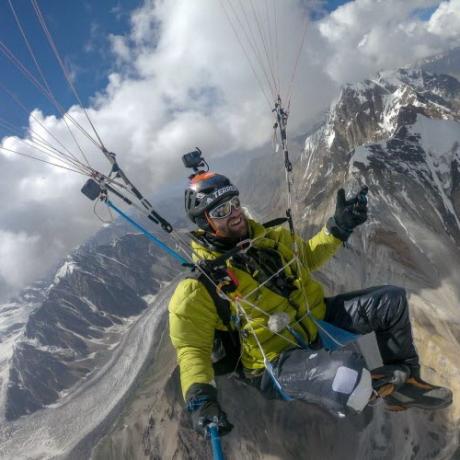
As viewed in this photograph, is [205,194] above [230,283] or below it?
above

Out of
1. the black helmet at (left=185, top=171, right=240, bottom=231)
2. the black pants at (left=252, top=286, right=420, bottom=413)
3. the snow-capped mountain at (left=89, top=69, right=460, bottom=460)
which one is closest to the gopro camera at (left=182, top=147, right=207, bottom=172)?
the black helmet at (left=185, top=171, right=240, bottom=231)

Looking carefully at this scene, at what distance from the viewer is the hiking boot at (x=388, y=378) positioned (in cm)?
627

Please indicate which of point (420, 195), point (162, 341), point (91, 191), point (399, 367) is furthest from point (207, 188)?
point (162, 341)

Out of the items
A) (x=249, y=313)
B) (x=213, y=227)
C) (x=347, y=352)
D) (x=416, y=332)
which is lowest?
(x=416, y=332)

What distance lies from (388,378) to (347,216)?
2.96 metres

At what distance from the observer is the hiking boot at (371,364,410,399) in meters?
6.27

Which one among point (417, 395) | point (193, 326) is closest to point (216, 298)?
point (193, 326)

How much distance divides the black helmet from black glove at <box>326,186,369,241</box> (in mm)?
2091

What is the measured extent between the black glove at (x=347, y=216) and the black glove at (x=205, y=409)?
3837 mm

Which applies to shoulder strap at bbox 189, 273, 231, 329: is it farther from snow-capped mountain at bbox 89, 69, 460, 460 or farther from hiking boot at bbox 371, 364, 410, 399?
snow-capped mountain at bbox 89, 69, 460, 460

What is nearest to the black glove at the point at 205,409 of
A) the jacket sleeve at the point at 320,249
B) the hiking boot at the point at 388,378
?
the hiking boot at the point at 388,378

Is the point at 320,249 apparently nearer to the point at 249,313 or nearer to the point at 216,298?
the point at 249,313

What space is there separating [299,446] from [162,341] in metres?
125

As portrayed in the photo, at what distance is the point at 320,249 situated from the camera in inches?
314
